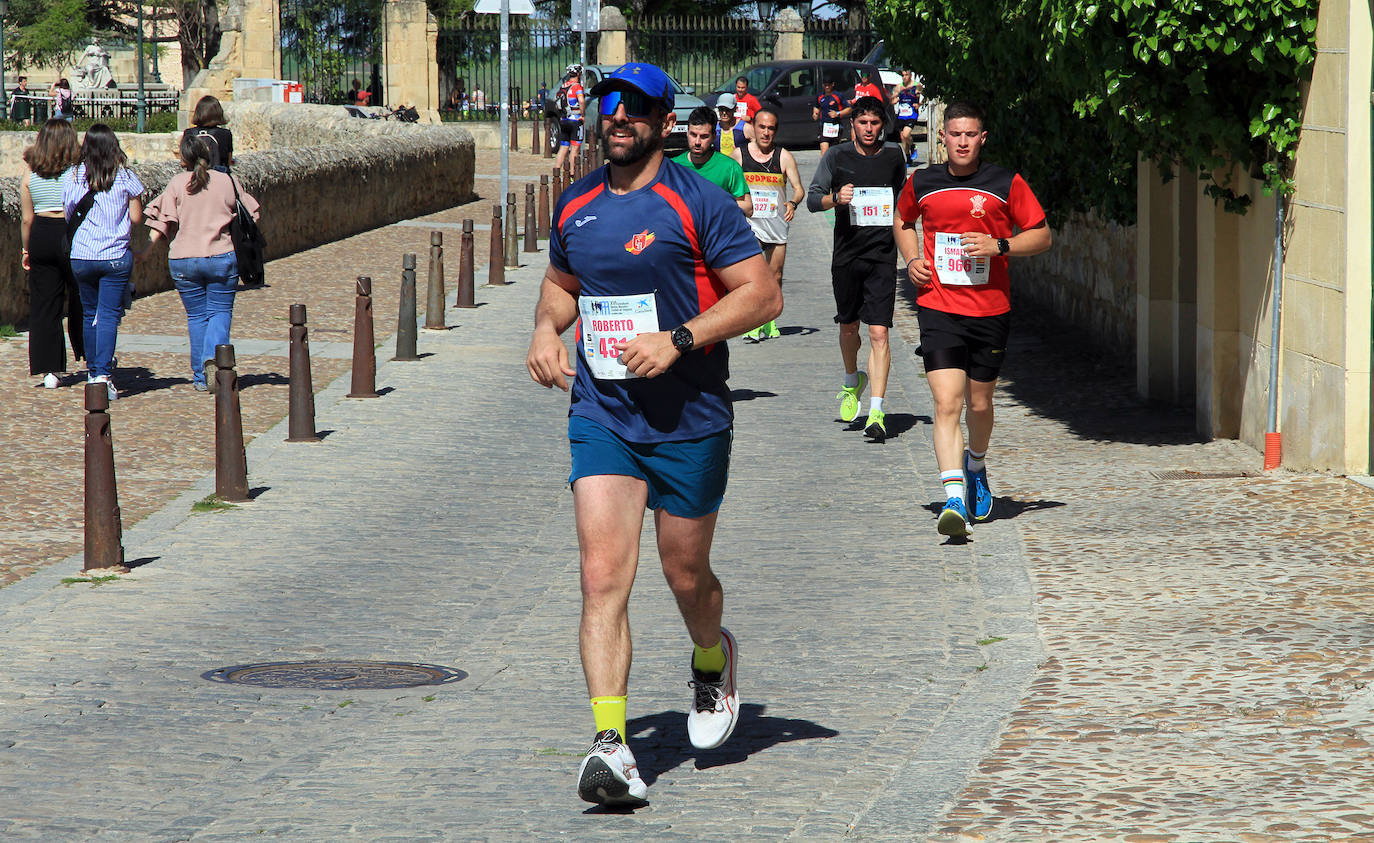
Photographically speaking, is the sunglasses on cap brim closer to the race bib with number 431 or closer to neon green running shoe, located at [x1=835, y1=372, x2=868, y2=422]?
the race bib with number 431

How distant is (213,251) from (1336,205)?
24.7ft

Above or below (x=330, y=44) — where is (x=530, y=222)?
below

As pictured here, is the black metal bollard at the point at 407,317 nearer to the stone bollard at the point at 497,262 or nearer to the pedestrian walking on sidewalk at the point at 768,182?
the pedestrian walking on sidewalk at the point at 768,182

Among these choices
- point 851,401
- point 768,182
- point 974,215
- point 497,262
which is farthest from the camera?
point 497,262

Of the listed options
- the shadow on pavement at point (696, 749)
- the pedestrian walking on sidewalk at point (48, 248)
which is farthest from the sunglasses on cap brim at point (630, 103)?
the pedestrian walking on sidewalk at point (48, 248)

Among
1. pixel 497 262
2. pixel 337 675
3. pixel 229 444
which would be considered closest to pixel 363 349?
pixel 229 444

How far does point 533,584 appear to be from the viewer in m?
7.98

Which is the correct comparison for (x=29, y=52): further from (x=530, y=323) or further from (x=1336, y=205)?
(x=1336, y=205)

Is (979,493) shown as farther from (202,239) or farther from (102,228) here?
(102,228)

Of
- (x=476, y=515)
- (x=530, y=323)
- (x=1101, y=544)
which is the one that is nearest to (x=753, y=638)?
(x=1101, y=544)

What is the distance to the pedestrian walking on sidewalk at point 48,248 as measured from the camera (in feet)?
42.0

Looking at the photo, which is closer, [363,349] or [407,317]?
[363,349]

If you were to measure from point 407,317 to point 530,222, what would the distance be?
884 cm

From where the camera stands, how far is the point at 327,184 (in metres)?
23.7
